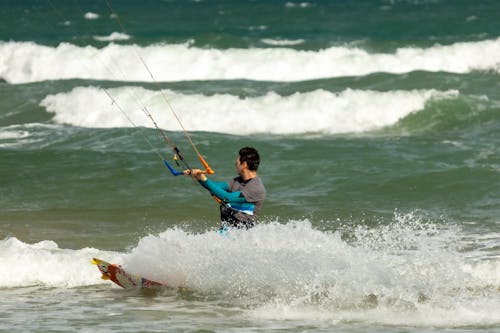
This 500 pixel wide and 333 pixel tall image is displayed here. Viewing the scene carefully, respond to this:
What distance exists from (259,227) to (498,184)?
270 inches

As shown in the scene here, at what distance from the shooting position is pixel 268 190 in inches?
615

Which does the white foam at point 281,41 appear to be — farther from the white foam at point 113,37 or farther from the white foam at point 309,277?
the white foam at point 309,277

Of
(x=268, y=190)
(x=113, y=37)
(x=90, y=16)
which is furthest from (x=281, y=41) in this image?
(x=268, y=190)

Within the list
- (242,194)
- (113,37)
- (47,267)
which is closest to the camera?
(242,194)

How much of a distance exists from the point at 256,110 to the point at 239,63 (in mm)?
11937

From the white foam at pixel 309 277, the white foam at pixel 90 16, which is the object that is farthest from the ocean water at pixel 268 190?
the white foam at pixel 90 16

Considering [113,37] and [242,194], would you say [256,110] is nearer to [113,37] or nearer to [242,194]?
[242,194]

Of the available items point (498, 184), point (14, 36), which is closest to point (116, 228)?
point (498, 184)

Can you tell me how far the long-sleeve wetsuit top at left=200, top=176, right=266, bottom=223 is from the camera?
9234mm

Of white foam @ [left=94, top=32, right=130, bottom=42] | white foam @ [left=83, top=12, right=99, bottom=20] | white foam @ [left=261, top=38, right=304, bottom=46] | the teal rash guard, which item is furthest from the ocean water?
white foam @ [left=83, top=12, right=99, bottom=20]

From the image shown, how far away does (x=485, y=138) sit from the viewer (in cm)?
1947

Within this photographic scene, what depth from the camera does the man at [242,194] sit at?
9.28 m

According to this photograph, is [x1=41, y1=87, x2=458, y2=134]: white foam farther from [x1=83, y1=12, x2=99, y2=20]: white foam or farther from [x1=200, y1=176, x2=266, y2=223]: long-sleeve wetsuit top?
[x1=83, y1=12, x2=99, y2=20]: white foam

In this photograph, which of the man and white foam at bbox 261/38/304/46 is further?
white foam at bbox 261/38/304/46
